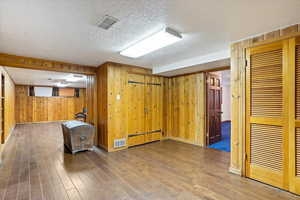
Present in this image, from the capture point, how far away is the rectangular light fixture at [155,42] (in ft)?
7.27

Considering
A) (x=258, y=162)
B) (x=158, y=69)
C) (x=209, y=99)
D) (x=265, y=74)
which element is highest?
(x=158, y=69)

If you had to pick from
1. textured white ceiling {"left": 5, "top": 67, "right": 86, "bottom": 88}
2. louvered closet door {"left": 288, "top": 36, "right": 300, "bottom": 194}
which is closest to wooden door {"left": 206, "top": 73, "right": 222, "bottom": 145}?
louvered closet door {"left": 288, "top": 36, "right": 300, "bottom": 194}

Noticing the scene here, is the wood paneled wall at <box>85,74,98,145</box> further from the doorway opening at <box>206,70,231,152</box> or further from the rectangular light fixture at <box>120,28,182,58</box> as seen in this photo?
the doorway opening at <box>206,70,231,152</box>

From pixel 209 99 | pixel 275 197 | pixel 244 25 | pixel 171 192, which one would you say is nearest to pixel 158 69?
pixel 209 99

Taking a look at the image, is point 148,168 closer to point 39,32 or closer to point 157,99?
point 157,99

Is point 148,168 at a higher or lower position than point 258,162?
lower

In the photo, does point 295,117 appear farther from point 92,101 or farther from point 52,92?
point 52,92

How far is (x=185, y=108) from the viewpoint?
4895mm

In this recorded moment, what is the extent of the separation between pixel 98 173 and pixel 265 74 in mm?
3277

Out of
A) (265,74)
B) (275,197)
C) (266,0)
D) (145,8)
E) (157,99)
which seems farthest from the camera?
(157,99)

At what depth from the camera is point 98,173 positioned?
2.73 metres

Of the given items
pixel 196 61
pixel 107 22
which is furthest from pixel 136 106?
pixel 107 22

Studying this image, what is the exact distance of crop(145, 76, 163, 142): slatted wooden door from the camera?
4832 mm

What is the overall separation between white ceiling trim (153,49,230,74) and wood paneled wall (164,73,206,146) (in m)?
0.88
